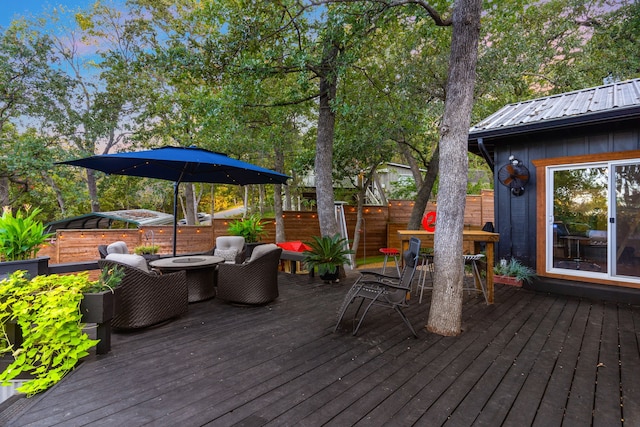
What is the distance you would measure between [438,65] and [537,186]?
3.92 metres

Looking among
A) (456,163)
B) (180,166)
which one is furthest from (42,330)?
(456,163)

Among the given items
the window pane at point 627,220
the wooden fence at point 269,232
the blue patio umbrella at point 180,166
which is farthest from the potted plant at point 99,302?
the wooden fence at point 269,232

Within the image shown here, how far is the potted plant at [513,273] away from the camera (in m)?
5.28

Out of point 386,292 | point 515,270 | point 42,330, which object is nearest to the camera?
point 42,330

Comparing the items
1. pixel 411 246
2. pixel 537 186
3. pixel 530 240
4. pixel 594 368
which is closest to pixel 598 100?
pixel 537 186

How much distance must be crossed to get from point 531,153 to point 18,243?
7311 mm

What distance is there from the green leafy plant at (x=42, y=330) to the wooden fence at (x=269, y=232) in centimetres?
697

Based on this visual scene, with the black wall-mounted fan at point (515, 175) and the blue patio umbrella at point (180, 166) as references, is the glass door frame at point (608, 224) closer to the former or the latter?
the black wall-mounted fan at point (515, 175)

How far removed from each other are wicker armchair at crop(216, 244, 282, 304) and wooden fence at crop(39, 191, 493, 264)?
5.59m

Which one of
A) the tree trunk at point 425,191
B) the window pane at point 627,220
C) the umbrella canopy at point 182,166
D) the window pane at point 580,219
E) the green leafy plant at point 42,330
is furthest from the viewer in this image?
the tree trunk at point 425,191

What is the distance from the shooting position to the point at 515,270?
5.37m

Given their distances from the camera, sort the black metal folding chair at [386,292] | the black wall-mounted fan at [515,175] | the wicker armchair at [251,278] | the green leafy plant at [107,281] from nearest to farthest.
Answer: the green leafy plant at [107,281], the black metal folding chair at [386,292], the wicker armchair at [251,278], the black wall-mounted fan at [515,175]

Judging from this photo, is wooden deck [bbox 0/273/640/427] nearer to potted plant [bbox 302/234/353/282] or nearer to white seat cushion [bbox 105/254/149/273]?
white seat cushion [bbox 105/254/149/273]

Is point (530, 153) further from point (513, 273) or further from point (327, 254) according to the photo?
point (327, 254)
